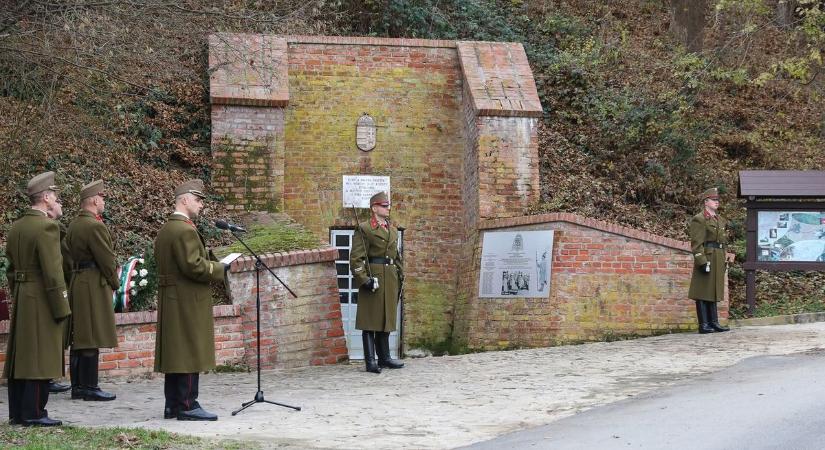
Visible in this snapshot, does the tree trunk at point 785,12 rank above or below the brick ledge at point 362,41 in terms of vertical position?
above

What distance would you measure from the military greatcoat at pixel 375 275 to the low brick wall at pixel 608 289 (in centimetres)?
273

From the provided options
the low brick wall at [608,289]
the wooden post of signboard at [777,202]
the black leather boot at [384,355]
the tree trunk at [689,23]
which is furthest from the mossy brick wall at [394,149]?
the tree trunk at [689,23]

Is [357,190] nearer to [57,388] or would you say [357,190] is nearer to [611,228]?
[611,228]

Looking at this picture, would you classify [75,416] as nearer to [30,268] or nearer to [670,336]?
[30,268]

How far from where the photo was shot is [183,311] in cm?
834

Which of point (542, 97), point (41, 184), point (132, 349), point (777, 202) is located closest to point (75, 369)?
point (132, 349)

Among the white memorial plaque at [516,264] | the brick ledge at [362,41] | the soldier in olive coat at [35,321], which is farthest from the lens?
the brick ledge at [362,41]

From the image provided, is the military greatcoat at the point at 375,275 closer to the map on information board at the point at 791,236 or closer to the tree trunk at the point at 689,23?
the map on information board at the point at 791,236

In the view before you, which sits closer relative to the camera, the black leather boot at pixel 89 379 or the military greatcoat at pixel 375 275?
the black leather boot at pixel 89 379

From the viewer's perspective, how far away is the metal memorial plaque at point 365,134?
1647 centimetres

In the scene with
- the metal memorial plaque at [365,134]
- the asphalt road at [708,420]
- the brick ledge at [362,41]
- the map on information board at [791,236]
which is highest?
the brick ledge at [362,41]

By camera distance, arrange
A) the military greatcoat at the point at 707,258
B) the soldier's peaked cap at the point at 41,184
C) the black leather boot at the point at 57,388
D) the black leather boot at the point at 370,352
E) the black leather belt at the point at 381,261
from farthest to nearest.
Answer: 1. the military greatcoat at the point at 707,258
2. the black leather belt at the point at 381,261
3. the black leather boot at the point at 370,352
4. the black leather boot at the point at 57,388
5. the soldier's peaked cap at the point at 41,184

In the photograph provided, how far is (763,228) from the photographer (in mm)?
14922

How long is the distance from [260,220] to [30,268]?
23.7ft
